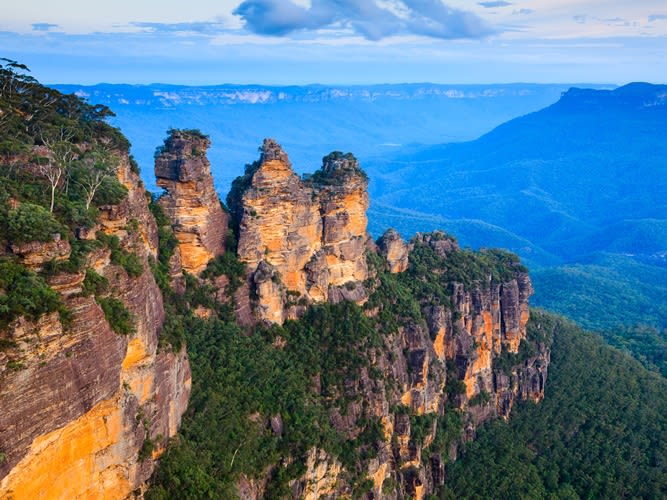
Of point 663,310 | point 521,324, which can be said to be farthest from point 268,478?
point 663,310

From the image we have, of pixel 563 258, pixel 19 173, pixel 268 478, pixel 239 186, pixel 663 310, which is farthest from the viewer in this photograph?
pixel 563 258

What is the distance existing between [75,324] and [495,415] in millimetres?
42863

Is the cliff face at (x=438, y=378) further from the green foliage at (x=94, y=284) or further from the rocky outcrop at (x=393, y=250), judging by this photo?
the green foliage at (x=94, y=284)

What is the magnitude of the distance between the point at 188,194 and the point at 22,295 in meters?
18.7

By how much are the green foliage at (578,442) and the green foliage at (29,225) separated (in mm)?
36376

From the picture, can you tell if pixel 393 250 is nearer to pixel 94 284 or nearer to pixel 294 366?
pixel 294 366

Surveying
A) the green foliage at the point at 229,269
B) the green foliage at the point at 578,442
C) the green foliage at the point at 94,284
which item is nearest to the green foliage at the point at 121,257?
the green foliage at the point at 94,284

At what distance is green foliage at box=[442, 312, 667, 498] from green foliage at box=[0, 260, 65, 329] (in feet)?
118

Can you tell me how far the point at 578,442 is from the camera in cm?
5162

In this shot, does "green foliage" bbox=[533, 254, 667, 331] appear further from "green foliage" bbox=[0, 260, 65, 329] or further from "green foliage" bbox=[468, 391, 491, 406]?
"green foliage" bbox=[0, 260, 65, 329]

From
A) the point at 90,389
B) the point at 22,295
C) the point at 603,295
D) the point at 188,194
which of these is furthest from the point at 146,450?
the point at 603,295

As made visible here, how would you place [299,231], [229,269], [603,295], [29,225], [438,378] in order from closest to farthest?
[29,225], [229,269], [299,231], [438,378], [603,295]

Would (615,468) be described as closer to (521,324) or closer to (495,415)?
(495,415)

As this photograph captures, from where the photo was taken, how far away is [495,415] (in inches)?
2160
